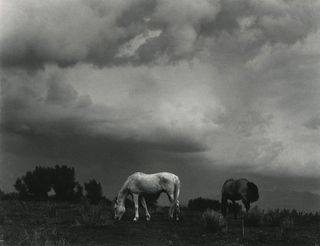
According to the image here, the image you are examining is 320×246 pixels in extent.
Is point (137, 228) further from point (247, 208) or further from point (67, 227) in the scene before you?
point (247, 208)

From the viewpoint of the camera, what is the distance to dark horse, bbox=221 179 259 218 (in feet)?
64.8

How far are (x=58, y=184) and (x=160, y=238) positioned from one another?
24555mm

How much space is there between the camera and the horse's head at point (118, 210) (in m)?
19.0

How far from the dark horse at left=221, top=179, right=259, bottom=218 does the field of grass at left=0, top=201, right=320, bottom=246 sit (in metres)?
1.14

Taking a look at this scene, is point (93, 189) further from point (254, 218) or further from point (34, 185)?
point (254, 218)

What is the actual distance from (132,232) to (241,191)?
19.4ft

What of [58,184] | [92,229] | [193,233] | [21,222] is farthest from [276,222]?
[58,184]

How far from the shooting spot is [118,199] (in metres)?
19.4

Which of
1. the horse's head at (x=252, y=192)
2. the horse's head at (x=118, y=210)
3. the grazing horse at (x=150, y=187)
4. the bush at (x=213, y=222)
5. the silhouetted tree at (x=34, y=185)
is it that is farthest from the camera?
the silhouetted tree at (x=34, y=185)

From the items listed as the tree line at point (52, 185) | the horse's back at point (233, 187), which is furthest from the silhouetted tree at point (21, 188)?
the horse's back at point (233, 187)

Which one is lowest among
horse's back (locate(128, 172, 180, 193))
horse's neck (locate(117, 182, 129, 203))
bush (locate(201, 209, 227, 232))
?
bush (locate(201, 209, 227, 232))

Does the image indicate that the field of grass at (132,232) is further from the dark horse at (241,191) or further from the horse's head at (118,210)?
the dark horse at (241,191)

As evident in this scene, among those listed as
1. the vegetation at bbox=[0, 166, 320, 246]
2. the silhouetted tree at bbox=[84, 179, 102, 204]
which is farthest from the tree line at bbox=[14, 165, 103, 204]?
the vegetation at bbox=[0, 166, 320, 246]

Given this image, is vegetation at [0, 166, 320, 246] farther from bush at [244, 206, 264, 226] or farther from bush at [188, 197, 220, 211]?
bush at [188, 197, 220, 211]
